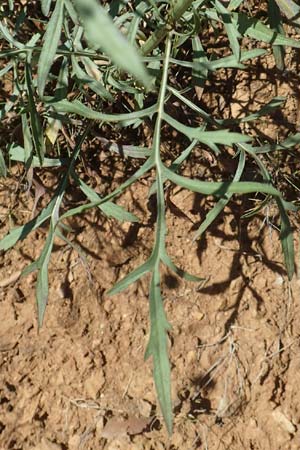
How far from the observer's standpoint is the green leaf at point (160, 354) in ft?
4.42

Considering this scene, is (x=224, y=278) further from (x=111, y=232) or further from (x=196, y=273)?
(x=111, y=232)

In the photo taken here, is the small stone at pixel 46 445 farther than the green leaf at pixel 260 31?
Yes

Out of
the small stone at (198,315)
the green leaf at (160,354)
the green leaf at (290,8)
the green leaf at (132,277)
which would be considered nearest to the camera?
the green leaf at (160,354)

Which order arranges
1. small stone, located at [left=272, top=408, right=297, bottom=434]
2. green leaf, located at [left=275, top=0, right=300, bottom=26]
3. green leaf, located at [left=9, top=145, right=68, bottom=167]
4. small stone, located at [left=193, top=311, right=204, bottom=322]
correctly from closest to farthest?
green leaf, located at [left=275, top=0, right=300, bottom=26] → green leaf, located at [left=9, top=145, right=68, bottom=167] → small stone, located at [left=272, top=408, right=297, bottom=434] → small stone, located at [left=193, top=311, right=204, bottom=322]

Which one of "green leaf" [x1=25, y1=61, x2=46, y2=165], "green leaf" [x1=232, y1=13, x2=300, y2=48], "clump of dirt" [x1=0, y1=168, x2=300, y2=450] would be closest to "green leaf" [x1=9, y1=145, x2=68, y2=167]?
"green leaf" [x1=25, y1=61, x2=46, y2=165]

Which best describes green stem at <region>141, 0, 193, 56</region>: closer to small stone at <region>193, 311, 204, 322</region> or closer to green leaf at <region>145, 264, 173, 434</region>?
green leaf at <region>145, 264, 173, 434</region>

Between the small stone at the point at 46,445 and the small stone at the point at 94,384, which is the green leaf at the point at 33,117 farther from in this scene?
the small stone at the point at 46,445

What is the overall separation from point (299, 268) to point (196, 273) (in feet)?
1.19

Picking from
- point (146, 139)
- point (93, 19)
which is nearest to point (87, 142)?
point (146, 139)

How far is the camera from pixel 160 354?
54.4 inches

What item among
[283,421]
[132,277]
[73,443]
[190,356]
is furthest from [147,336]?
[132,277]

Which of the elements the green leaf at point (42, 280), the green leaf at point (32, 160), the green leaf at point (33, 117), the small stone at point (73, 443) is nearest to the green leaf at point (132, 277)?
the green leaf at point (42, 280)

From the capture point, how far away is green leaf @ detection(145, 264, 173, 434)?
1.35 meters

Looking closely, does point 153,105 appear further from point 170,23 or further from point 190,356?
point 190,356
